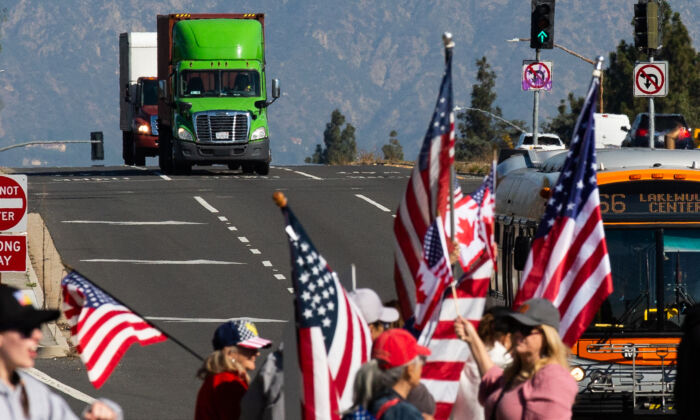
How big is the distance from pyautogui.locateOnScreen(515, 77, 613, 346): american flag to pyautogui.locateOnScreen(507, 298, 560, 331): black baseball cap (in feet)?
6.59

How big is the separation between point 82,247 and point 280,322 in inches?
Answer: 348

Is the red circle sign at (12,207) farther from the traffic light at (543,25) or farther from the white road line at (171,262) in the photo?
the traffic light at (543,25)

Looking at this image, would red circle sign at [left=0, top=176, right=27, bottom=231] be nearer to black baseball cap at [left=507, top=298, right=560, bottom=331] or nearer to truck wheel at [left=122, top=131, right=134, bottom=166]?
black baseball cap at [left=507, top=298, right=560, bottom=331]

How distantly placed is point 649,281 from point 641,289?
0.10 metres

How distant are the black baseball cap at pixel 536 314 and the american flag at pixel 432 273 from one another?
1094 millimetres

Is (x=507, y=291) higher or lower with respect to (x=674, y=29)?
lower

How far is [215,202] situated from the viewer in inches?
1508

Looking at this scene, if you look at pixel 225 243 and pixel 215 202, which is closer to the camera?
pixel 225 243

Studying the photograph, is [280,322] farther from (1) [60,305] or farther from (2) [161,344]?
(1) [60,305]

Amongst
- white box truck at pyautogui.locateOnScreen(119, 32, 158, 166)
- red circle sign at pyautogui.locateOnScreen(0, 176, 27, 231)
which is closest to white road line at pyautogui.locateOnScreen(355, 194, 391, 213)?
white box truck at pyautogui.locateOnScreen(119, 32, 158, 166)

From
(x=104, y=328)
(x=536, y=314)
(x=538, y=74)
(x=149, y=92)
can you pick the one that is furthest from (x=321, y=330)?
(x=149, y=92)

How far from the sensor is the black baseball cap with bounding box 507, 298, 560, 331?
805cm

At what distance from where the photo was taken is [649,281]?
13680mm

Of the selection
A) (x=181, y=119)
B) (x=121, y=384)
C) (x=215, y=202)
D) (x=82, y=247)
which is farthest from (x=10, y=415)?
(x=181, y=119)
